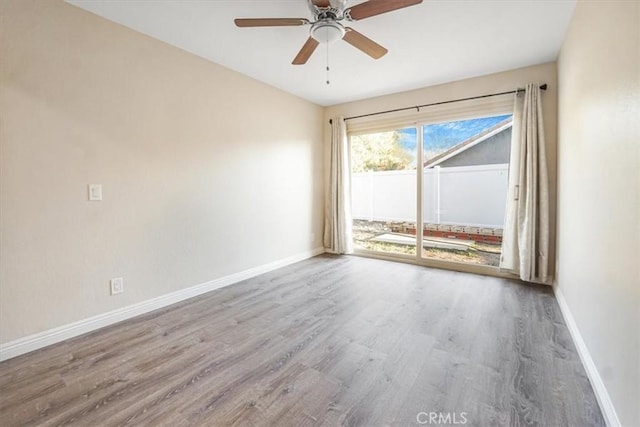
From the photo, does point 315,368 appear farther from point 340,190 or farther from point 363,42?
point 340,190

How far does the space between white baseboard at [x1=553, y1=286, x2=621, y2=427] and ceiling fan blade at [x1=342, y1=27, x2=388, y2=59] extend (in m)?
2.50

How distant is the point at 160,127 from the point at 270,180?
1.55 metres

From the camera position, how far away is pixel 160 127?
2725mm

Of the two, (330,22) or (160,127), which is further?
(160,127)

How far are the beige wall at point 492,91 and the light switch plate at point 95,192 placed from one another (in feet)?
11.8

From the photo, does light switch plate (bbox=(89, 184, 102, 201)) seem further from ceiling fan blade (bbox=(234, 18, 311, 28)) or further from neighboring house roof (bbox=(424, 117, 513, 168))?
neighboring house roof (bbox=(424, 117, 513, 168))

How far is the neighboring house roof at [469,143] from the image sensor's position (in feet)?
11.9

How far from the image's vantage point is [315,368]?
71.4 inches

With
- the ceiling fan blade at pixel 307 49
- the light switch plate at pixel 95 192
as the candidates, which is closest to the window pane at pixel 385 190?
the ceiling fan blade at pixel 307 49

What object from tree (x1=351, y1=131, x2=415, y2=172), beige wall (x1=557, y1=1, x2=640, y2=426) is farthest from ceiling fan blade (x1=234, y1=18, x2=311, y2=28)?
tree (x1=351, y1=131, x2=415, y2=172)

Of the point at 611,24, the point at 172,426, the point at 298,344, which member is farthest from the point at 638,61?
the point at 172,426

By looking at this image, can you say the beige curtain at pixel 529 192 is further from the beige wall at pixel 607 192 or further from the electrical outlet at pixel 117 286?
the electrical outlet at pixel 117 286

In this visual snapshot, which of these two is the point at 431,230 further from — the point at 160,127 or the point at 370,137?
the point at 160,127

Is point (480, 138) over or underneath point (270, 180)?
over
